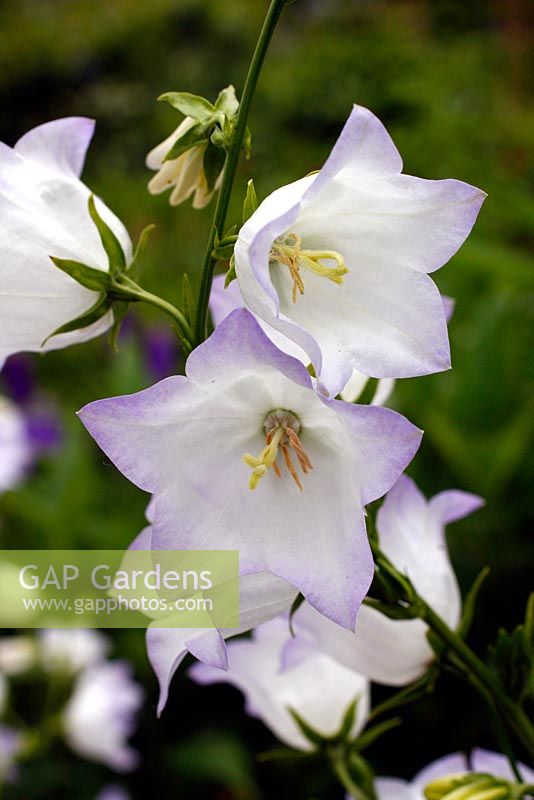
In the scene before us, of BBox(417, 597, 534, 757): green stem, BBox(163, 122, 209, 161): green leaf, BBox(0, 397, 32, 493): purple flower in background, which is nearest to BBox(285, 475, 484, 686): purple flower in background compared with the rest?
BBox(417, 597, 534, 757): green stem

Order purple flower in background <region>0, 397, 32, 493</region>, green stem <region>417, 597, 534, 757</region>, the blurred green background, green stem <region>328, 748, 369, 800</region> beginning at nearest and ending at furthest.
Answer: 1. green stem <region>417, 597, 534, 757</region>
2. green stem <region>328, 748, 369, 800</region>
3. the blurred green background
4. purple flower in background <region>0, 397, 32, 493</region>

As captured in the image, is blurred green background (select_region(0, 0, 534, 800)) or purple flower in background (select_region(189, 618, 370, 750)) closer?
purple flower in background (select_region(189, 618, 370, 750))

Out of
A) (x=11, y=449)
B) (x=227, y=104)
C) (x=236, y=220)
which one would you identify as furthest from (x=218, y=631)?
(x=236, y=220)

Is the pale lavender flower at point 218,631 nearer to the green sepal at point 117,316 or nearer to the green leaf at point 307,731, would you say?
the green sepal at point 117,316

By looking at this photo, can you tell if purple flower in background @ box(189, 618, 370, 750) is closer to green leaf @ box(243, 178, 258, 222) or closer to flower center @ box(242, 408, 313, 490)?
flower center @ box(242, 408, 313, 490)

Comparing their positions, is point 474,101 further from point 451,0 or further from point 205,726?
point 451,0

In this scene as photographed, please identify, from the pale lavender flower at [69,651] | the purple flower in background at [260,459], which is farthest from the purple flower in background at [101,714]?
the purple flower in background at [260,459]
